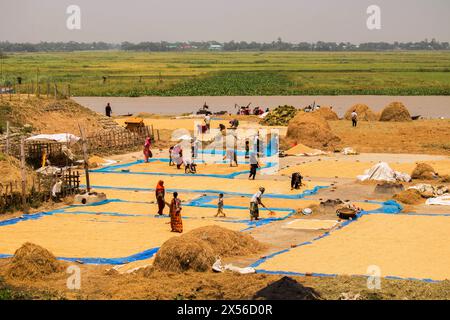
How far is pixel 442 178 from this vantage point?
103 ft

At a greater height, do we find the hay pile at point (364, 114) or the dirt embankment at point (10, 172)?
the dirt embankment at point (10, 172)

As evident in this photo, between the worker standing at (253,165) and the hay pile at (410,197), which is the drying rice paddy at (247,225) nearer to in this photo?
the worker standing at (253,165)

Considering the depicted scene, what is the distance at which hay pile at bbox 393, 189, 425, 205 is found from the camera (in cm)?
2714

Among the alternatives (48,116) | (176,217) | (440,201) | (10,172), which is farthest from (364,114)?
(176,217)

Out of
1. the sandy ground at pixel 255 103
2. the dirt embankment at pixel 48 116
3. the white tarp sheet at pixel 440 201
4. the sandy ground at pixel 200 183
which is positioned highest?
the dirt embankment at pixel 48 116

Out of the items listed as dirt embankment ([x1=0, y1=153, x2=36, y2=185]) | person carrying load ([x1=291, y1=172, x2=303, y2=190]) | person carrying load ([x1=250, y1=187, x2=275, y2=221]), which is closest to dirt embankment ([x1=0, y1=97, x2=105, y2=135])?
dirt embankment ([x1=0, y1=153, x2=36, y2=185])

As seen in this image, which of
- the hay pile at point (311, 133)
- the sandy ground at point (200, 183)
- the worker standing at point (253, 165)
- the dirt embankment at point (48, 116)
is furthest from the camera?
the hay pile at point (311, 133)

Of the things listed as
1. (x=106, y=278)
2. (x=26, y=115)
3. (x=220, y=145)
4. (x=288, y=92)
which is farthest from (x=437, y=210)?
(x=288, y=92)

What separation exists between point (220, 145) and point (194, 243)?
2211 centimetres

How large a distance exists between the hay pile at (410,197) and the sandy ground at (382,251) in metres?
2.52

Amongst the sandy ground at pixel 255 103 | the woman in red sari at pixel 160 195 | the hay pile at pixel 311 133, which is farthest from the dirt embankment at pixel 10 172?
the sandy ground at pixel 255 103

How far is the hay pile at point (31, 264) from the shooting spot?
59.8 feet

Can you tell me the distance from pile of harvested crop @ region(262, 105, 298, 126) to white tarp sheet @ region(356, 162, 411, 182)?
692 inches

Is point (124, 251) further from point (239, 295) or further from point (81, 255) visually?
point (239, 295)
